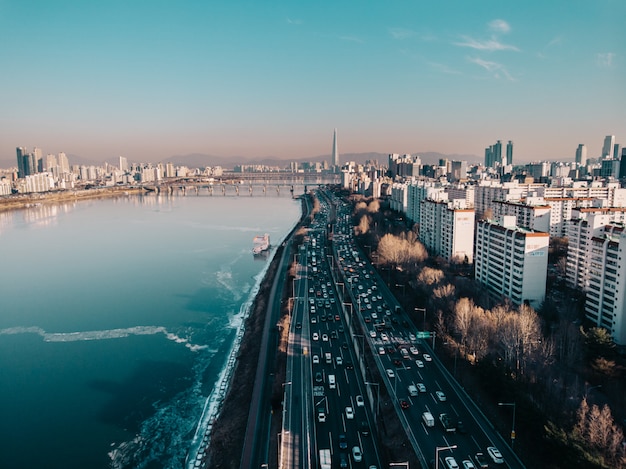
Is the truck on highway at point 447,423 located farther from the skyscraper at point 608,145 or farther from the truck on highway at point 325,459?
the skyscraper at point 608,145

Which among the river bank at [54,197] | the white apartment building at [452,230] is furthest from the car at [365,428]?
the river bank at [54,197]

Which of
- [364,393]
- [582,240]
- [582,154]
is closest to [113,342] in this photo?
[364,393]

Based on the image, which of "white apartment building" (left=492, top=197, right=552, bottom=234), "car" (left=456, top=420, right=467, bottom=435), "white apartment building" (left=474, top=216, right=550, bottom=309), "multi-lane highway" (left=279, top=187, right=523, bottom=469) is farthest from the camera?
"white apartment building" (left=492, top=197, right=552, bottom=234)

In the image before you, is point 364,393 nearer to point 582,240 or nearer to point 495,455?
point 495,455

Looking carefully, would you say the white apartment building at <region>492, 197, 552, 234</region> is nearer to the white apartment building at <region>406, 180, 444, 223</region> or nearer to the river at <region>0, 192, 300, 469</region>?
the white apartment building at <region>406, 180, 444, 223</region>

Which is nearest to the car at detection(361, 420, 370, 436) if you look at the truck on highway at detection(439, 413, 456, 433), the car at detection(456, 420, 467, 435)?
the truck on highway at detection(439, 413, 456, 433)
